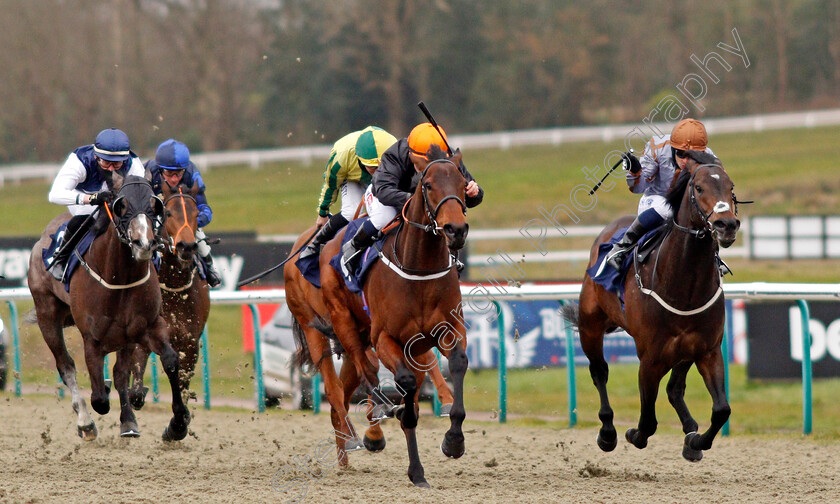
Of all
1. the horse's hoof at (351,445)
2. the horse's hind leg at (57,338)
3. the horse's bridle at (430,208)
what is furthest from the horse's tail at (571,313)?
the horse's hind leg at (57,338)

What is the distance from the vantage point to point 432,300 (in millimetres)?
5574

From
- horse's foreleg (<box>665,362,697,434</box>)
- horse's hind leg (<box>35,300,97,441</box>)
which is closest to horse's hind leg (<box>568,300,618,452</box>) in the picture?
horse's foreleg (<box>665,362,697,434</box>)

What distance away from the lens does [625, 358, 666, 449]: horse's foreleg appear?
5.73 meters

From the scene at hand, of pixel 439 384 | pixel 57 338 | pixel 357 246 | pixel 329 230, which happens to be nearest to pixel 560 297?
pixel 439 384

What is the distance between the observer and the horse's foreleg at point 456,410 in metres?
5.39

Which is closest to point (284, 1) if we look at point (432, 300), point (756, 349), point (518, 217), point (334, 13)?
point (334, 13)

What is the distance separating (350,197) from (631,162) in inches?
72.8

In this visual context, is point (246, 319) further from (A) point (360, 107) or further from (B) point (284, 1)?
(B) point (284, 1)

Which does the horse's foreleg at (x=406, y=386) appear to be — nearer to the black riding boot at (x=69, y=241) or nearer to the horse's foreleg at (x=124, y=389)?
the horse's foreleg at (x=124, y=389)

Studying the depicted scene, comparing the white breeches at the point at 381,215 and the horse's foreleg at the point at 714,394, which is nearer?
the horse's foreleg at the point at 714,394

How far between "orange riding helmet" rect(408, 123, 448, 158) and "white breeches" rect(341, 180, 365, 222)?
1.40 meters

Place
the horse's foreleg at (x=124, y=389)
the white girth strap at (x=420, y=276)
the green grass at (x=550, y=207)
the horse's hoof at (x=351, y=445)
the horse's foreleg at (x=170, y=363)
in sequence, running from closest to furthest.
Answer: the white girth strap at (x=420, y=276) < the horse's foreleg at (x=170, y=363) < the horse's hoof at (x=351, y=445) < the horse's foreleg at (x=124, y=389) < the green grass at (x=550, y=207)

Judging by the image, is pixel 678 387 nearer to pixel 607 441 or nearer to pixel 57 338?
pixel 607 441

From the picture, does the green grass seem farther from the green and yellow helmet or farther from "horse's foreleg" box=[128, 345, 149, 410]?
the green and yellow helmet
